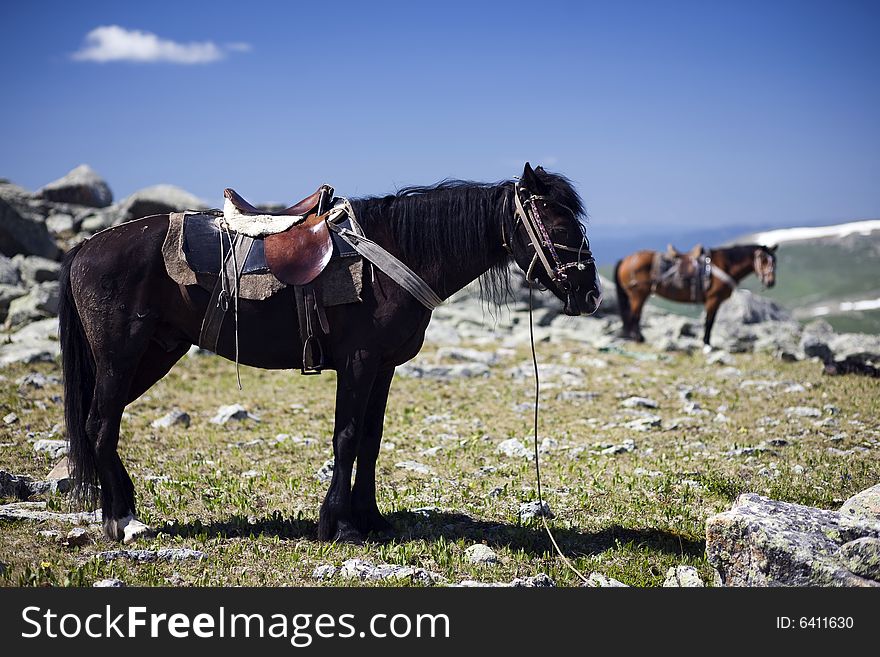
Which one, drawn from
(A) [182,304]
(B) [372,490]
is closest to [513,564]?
(B) [372,490]

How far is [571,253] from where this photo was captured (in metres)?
5.88

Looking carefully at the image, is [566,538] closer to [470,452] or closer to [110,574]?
[470,452]

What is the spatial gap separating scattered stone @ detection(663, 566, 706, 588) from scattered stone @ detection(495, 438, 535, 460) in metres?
3.35

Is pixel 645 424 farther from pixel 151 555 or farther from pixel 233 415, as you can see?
pixel 151 555

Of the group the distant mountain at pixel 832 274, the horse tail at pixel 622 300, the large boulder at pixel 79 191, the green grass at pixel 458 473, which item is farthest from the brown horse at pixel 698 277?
the distant mountain at pixel 832 274

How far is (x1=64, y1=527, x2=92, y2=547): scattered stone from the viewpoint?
5.83 m

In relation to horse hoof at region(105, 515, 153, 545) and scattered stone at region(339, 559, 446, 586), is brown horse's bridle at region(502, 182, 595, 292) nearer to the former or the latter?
scattered stone at region(339, 559, 446, 586)

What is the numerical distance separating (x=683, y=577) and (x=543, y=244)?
8.28 feet

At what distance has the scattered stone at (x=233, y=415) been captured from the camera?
10242 mm

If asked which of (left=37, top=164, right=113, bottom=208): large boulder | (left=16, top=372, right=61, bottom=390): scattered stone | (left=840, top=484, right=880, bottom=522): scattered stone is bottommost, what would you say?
(left=840, top=484, right=880, bottom=522): scattered stone

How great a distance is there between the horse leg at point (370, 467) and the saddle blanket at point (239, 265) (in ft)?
2.72

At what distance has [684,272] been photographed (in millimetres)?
19234

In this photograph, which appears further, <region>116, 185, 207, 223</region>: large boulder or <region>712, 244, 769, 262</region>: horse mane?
<region>116, 185, 207, 223</region>: large boulder

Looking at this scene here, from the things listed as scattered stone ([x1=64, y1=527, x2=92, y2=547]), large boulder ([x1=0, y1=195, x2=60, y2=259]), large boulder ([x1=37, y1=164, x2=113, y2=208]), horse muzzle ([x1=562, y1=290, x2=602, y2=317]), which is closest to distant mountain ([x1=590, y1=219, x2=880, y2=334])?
large boulder ([x1=37, y1=164, x2=113, y2=208])
